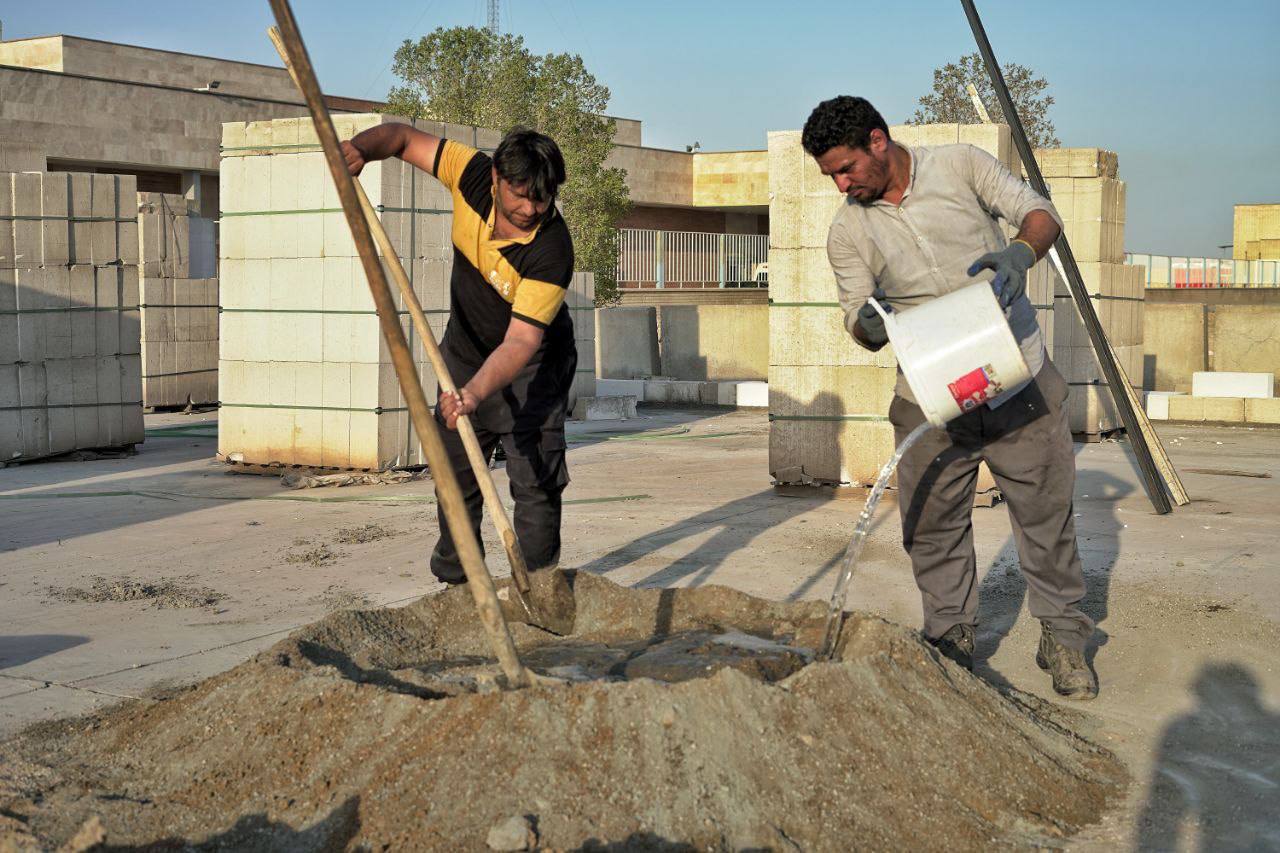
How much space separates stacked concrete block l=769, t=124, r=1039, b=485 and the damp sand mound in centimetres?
413

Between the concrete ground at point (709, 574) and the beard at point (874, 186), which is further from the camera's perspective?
the beard at point (874, 186)

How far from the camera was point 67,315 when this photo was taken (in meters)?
9.52

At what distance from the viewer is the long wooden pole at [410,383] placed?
315 cm

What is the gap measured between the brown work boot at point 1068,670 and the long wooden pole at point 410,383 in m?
1.75

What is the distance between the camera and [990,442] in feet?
13.4

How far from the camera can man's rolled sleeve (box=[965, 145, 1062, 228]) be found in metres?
3.95

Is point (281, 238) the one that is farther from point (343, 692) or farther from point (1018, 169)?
point (343, 692)

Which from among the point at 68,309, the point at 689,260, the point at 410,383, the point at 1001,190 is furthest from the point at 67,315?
the point at 689,260

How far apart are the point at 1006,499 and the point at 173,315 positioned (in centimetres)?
1116

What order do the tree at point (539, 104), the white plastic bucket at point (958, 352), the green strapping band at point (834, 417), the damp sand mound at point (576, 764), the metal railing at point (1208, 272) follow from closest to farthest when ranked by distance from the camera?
the damp sand mound at point (576, 764), the white plastic bucket at point (958, 352), the green strapping band at point (834, 417), the tree at point (539, 104), the metal railing at point (1208, 272)

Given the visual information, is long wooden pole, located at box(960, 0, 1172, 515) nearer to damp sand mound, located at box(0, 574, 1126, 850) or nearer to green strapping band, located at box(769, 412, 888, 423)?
green strapping band, located at box(769, 412, 888, 423)

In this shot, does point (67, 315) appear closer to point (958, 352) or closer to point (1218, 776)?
point (958, 352)

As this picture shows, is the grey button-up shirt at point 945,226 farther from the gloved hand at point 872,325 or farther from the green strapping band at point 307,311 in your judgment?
→ the green strapping band at point 307,311

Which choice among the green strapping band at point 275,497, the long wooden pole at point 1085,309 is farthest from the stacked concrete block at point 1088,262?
the green strapping band at point 275,497
